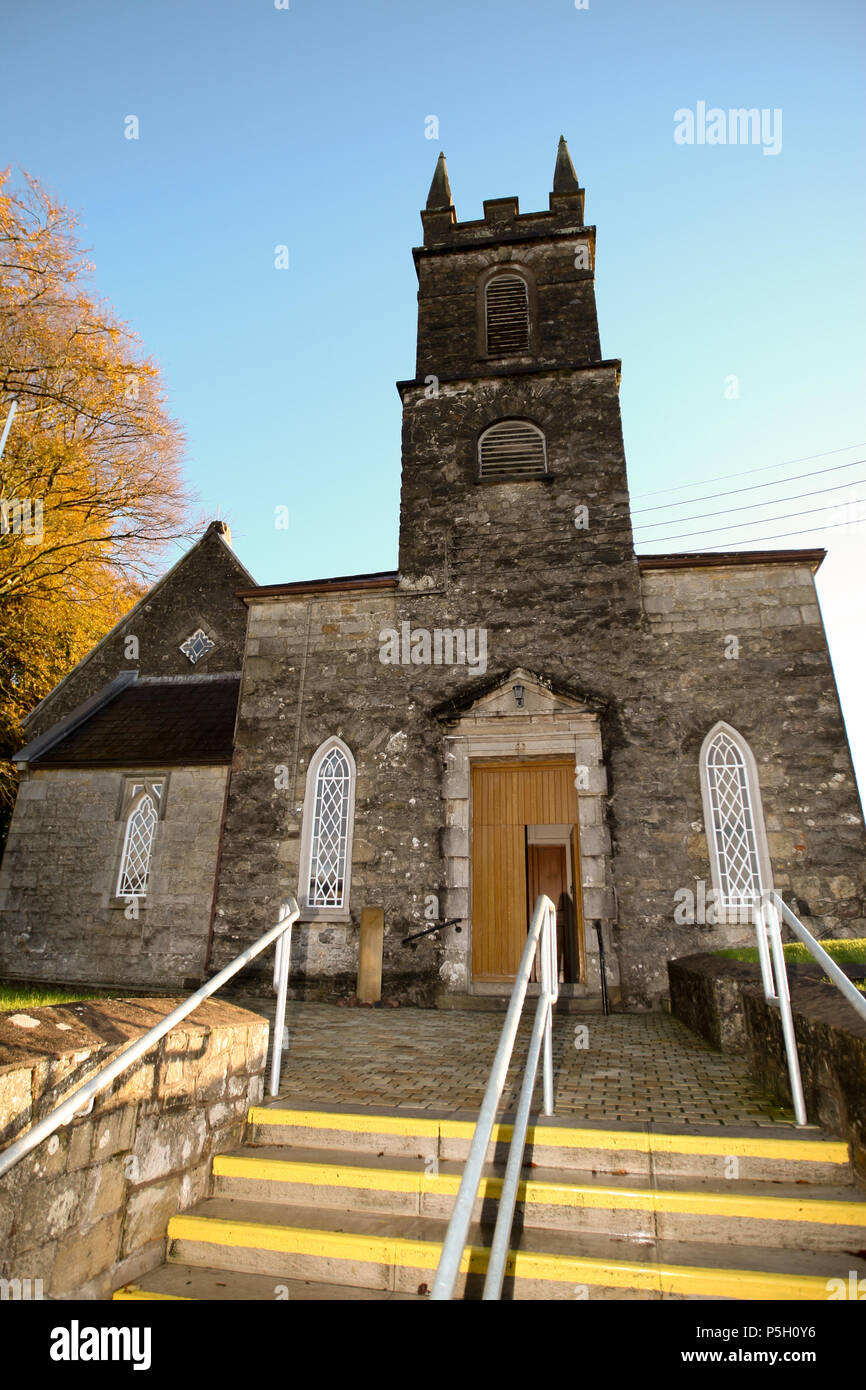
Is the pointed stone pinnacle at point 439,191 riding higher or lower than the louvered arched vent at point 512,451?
higher

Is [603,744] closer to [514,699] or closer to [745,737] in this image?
[514,699]

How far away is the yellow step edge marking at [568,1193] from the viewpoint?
3.29m

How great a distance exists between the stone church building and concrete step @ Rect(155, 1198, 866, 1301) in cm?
574

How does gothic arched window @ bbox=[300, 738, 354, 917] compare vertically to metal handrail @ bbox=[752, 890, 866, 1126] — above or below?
above

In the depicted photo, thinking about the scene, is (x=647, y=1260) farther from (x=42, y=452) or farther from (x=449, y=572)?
(x=42, y=452)

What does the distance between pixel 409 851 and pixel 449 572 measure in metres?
4.15

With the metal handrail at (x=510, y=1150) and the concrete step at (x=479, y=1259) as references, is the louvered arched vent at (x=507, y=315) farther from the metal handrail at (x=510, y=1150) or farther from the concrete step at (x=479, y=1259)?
the concrete step at (x=479, y=1259)

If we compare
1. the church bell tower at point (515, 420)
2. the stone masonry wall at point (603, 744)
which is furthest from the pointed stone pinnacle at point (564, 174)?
the stone masonry wall at point (603, 744)

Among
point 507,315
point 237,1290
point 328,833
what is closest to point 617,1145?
point 237,1290

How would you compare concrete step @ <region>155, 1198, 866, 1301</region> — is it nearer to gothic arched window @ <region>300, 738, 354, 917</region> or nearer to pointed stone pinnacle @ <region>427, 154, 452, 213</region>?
gothic arched window @ <region>300, 738, 354, 917</region>

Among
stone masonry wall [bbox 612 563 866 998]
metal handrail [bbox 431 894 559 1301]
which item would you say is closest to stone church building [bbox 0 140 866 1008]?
stone masonry wall [bbox 612 563 866 998]

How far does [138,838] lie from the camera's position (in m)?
11.5

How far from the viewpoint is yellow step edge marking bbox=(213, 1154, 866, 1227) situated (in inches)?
130

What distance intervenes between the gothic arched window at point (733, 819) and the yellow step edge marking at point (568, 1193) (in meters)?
5.74
